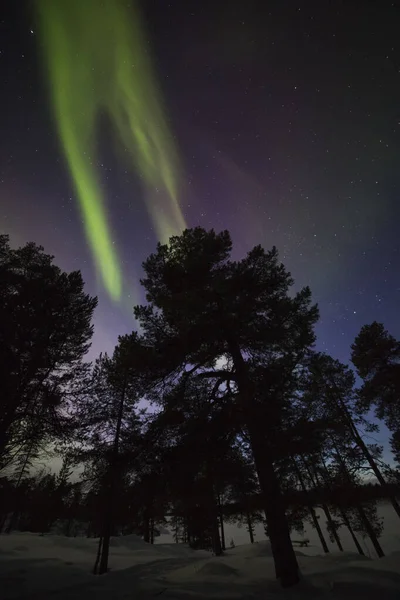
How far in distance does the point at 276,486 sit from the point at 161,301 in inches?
260

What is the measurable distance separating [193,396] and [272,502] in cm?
402

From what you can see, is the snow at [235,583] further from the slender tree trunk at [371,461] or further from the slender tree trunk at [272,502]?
the slender tree trunk at [371,461]

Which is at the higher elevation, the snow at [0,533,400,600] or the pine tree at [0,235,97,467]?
the pine tree at [0,235,97,467]

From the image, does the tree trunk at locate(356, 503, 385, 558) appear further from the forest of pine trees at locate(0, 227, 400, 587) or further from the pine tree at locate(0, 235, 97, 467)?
the pine tree at locate(0, 235, 97, 467)

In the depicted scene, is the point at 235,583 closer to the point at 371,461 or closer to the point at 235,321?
the point at 235,321

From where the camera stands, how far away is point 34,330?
34.5 feet

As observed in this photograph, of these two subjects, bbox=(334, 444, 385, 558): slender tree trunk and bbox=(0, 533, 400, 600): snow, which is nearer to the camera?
bbox=(0, 533, 400, 600): snow

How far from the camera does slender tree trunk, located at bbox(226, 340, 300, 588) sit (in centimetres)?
626

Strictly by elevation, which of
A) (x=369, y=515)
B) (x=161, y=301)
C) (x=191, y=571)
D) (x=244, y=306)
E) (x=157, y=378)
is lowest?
(x=191, y=571)

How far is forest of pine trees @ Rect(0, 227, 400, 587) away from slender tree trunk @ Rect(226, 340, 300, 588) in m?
0.03

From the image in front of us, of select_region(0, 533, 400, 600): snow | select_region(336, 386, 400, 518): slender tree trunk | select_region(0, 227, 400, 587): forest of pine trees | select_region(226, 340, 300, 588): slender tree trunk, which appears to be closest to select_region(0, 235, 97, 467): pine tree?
select_region(0, 227, 400, 587): forest of pine trees

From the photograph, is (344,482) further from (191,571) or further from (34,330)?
(34,330)

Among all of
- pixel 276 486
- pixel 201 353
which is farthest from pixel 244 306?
pixel 276 486

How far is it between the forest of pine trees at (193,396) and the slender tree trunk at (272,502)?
3 centimetres
